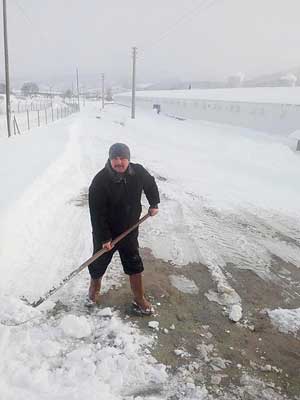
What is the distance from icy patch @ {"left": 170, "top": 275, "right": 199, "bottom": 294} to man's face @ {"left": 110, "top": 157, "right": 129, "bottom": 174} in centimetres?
179

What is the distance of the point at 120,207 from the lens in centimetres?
381

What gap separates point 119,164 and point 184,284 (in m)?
1.93

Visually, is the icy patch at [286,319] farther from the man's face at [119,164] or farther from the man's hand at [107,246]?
the man's face at [119,164]

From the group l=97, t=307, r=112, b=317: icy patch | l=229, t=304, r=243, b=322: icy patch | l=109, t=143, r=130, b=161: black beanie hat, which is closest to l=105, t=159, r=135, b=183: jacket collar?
l=109, t=143, r=130, b=161: black beanie hat

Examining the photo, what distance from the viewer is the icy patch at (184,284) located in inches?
184

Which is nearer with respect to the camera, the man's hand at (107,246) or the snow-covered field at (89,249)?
the snow-covered field at (89,249)

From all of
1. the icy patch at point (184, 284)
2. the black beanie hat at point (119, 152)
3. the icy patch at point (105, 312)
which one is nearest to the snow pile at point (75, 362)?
the icy patch at point (105, 312)

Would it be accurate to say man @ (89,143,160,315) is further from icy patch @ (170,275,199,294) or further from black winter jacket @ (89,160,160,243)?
icy patch @ (170,275,199,294)

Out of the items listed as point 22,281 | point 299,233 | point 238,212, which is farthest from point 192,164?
point 22,281

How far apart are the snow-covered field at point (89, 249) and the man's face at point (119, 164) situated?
145 cm

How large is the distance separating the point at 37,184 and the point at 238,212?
4058mm

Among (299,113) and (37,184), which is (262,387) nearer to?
(37,184)

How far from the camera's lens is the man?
370cm

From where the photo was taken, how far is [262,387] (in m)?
3.17
